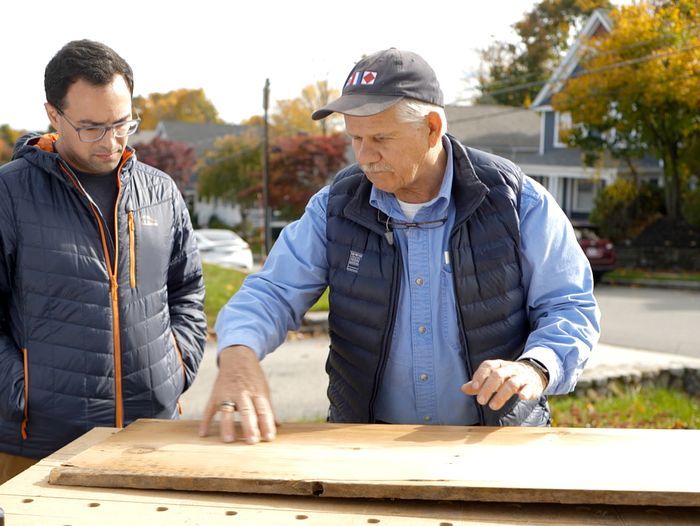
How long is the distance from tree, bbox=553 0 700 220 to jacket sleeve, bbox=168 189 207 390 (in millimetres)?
17620

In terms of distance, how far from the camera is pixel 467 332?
2.41 m

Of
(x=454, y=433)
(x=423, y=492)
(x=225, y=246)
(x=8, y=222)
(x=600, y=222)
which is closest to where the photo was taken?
(x=423, y=492)

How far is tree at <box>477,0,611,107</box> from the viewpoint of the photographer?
147 feet

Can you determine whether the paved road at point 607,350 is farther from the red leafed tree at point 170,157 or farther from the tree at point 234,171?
the red leafed tree at point 170,157

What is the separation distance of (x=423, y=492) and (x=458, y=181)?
1.07m

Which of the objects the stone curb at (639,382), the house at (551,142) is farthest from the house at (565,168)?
the stone curb at (639,382)

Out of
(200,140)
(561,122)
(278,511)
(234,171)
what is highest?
(561,122)

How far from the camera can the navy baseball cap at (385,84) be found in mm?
2264

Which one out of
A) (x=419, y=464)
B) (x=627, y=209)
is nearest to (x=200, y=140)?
(x=627, y=209)

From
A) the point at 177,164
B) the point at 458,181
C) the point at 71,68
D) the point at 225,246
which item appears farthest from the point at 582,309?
the point at 177,164

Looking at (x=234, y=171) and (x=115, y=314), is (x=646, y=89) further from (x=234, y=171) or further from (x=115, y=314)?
(x=234, y=171)

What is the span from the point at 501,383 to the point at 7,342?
5.52 feet

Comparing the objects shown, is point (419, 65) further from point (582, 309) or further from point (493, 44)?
point (493, 44)

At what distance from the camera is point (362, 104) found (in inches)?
89.2
